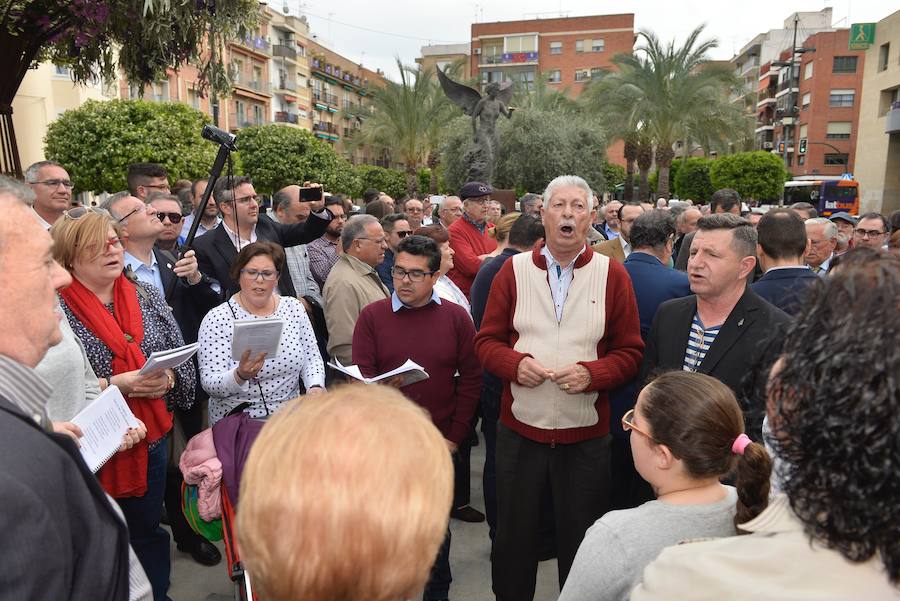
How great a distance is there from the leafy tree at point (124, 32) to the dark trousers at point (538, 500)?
446 centimetres

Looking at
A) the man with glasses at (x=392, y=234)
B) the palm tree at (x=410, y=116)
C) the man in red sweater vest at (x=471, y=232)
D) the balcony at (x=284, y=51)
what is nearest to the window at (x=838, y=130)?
the palm tree at (x=410, y=116)

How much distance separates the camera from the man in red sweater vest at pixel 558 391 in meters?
3.10

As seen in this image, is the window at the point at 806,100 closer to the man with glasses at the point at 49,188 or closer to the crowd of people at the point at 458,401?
the crowd of people at the point at 458,401

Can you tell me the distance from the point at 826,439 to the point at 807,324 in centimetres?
21

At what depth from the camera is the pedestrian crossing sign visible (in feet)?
111

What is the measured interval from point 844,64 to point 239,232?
63897 millimetres

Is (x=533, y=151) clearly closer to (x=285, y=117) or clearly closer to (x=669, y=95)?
(x=669, y=95)

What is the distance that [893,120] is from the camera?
99.8ft

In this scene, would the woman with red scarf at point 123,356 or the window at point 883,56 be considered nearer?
the woman with red scarf at point 123,356

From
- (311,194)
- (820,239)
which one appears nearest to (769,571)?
(311,194)

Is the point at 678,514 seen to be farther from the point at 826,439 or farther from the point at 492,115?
the point at 492,115

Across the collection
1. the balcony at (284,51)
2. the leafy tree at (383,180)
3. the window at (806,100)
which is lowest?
the leafy tree at (383,180)

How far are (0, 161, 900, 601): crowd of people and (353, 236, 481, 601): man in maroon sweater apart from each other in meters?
0.01

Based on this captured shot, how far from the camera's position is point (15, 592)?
3.92 ft
